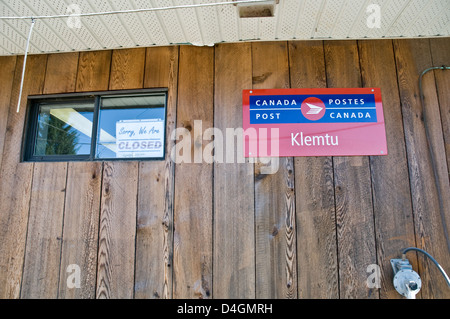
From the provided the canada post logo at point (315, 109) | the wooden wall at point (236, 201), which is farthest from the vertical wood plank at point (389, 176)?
the canada post logo at point (315, 109)

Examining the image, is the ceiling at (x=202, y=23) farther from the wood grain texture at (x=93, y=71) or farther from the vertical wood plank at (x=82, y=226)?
the vertical wood plank at (x=82, y=226)

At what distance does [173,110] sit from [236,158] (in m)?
0.49

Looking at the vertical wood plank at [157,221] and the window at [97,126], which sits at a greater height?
the window at [97,126]

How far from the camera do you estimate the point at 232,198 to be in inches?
66.8

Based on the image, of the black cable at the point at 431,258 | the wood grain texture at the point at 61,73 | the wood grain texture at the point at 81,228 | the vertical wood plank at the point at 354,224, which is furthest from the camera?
the wood grain texture at the point at 61,73

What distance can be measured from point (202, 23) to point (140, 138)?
2.52 feet

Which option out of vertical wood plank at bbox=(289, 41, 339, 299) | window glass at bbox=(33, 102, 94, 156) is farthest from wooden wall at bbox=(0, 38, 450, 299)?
window glass at bbox=(33, 102, 94, 156)

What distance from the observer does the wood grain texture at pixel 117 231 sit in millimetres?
1673

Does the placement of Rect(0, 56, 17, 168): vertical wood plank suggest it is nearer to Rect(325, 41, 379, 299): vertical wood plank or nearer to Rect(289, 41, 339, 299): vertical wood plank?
Rect(289, 41, 339, 299): vertical wood plank

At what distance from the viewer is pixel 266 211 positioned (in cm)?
168

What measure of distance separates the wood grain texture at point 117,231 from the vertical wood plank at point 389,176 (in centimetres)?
137

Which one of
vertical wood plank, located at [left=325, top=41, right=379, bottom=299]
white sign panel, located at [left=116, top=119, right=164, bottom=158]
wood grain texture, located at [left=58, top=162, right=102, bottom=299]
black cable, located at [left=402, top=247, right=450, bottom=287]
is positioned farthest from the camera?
white sign panel, located at [left=116, top=119, right=164, bottom=158]

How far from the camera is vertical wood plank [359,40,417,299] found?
5.26ft

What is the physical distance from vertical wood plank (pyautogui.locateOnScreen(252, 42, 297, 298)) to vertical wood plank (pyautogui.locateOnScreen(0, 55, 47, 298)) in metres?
1.39
